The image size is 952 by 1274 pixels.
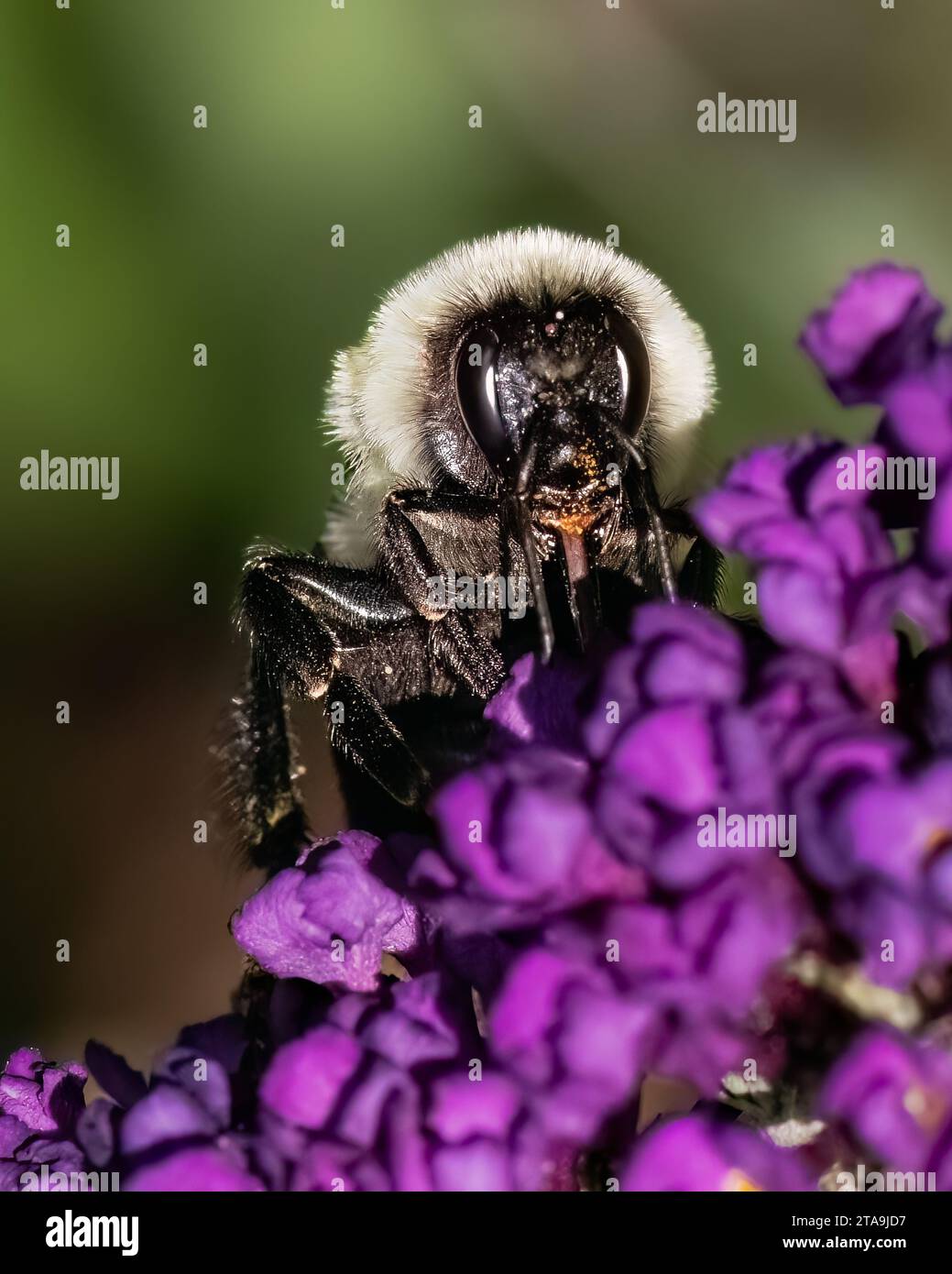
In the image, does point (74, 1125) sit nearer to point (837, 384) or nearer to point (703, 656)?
point (703, 656)

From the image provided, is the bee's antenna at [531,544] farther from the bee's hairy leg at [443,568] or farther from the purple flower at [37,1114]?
the purple flower at [37,1114]

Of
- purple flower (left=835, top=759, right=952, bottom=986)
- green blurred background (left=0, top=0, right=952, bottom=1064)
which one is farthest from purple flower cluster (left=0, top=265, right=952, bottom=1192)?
green blurred background (left=0, top=0, right=952, bottom=1064)

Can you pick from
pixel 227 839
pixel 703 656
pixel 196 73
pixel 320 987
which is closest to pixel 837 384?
pixel 703 656

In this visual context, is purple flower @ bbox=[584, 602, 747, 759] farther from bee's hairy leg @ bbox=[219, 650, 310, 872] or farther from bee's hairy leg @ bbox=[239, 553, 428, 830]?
bee's hairy leg @ bbox=[219, 650, 310, 872]

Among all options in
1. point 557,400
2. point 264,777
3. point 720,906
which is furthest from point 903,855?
point 264,777

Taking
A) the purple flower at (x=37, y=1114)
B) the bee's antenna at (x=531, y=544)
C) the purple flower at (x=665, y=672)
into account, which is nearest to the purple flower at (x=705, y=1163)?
the purple flower at (x=665, y=672)

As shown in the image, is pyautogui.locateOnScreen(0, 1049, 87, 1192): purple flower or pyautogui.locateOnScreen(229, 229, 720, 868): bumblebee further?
pyautogui.locateOnScreen(229, 229, 720, 868): bumblebee
